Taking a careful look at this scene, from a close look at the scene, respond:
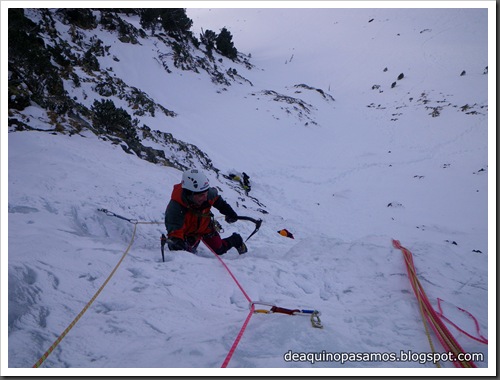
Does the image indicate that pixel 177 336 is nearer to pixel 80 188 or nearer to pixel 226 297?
pixel 226 297

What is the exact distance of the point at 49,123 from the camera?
7.20 metres

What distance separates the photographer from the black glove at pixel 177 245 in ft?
13.4

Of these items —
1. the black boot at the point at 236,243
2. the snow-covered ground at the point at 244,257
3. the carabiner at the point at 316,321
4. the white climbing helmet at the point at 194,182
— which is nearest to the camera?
the snow-covered ground at the point at 244,257

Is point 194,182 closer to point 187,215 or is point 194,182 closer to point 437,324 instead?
point 187,215

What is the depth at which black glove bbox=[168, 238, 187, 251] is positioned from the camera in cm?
409

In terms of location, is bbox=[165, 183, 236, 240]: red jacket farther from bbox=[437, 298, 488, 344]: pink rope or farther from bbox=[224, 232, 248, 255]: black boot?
bbox=[437, 298, 488, 344]: pink rope

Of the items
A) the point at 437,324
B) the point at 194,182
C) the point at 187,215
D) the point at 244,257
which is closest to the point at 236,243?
the point at 244,257

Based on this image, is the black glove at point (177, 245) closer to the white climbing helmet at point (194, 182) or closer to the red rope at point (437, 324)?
the white climbing helmet at point (194, 182)

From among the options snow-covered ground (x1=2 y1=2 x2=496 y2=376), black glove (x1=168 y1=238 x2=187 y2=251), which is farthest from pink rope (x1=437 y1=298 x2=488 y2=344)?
black glove (x1=168 y1=238 x2=187 y2=251)

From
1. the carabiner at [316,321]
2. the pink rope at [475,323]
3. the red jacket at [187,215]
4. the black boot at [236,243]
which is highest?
the red jacket at [187,215]

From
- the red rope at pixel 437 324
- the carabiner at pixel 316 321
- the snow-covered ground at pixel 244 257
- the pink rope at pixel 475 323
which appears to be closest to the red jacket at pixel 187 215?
the snow-covered ground at pixel 244 257

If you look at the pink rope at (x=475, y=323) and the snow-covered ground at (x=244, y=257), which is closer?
the snow-covered ground at (x=244, y=257)

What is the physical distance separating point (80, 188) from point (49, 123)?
313 centimetres

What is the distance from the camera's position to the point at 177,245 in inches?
163
